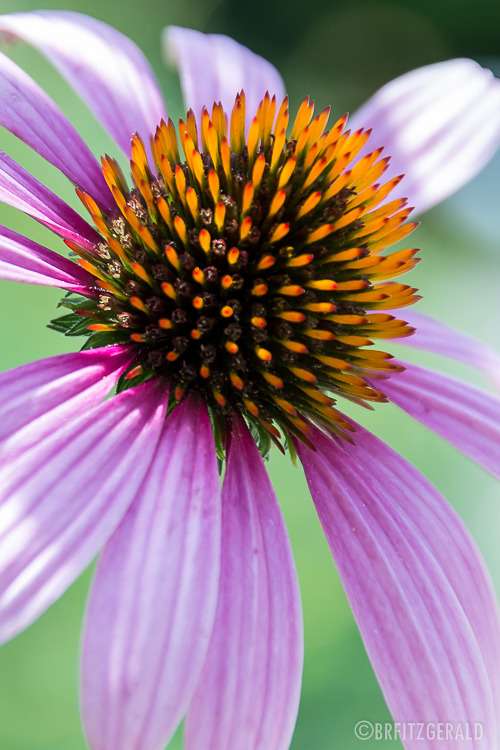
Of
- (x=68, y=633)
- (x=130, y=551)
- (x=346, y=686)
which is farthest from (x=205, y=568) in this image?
(x=346, y=686)

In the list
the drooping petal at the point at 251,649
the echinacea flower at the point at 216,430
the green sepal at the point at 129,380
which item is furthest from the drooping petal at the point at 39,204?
the drooping petal at the point at 251,649

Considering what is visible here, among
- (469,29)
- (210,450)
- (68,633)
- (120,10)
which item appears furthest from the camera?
(469,29)

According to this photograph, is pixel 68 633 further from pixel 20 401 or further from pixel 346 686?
pixel 20 401

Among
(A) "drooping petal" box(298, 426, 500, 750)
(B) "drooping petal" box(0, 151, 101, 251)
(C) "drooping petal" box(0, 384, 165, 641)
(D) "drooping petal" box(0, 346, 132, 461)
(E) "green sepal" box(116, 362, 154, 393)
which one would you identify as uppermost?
(B) "drooping petal" box(0, 151, 101, 251)

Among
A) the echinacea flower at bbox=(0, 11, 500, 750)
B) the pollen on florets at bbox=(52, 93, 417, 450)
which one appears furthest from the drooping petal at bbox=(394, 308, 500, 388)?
the pollen on florets at bbox=(52, 93, 417, 450)

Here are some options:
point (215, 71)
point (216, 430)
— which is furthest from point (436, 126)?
point (216, 430)

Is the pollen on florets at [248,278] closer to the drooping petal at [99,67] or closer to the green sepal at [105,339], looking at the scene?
the green sepal at [105,339]

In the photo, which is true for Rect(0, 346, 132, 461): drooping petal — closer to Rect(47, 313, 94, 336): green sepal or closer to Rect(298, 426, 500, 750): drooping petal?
Rect(47, 313, 94, 336): green sepal
